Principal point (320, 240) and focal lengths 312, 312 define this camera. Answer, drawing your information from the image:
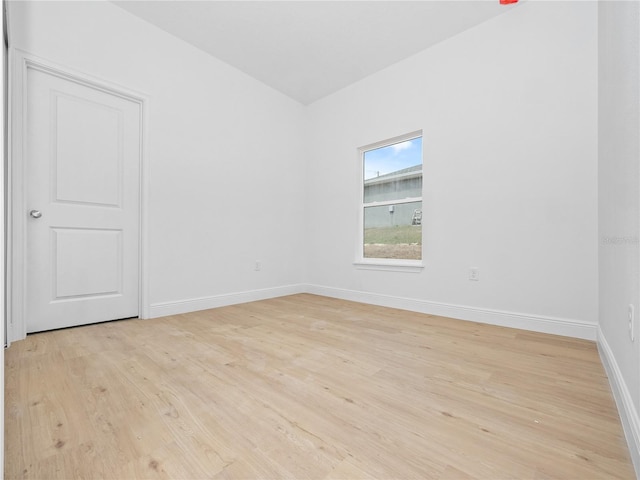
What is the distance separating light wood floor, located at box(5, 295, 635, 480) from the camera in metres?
0.98

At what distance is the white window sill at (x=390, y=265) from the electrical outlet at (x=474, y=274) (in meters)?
0.45

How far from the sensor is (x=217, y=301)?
10.5 feet

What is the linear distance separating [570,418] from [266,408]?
1.21 meters

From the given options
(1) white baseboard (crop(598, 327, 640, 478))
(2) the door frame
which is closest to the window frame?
(1) white baseboard (crop(598, 327, 640, 478))

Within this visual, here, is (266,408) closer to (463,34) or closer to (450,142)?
(450,142)

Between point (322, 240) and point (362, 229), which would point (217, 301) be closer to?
point (322, 240)

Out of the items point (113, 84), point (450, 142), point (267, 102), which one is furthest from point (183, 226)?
point (450, 142)

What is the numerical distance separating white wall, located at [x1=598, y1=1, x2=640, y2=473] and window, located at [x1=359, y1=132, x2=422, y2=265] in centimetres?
148

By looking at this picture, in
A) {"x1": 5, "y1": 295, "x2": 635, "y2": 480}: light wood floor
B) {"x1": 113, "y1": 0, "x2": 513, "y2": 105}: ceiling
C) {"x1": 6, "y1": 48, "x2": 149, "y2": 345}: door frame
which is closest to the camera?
{"x1": 5, "y1": 295, "x2": 635, "y2": 480}: light wood floor

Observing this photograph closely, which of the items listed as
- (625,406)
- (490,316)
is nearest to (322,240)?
(490,316)

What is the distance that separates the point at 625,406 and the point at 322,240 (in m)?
3.13

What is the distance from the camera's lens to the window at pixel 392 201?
3.23 m

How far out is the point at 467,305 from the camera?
2.72 metres

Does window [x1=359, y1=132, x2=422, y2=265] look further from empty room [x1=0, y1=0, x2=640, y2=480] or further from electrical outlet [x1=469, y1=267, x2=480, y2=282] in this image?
electrical outlet [x1=469, y1=267, x2=480, y2=282]
